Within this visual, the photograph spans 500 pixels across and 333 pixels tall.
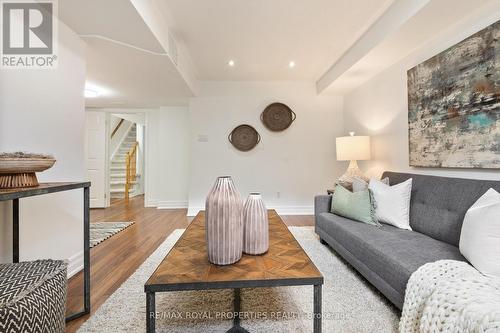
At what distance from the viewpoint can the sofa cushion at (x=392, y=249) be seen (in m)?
1.35

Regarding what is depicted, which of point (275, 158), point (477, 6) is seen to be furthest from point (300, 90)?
point (477, 6)

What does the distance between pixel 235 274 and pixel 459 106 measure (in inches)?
87.8

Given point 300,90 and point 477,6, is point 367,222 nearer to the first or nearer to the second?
point 477,6

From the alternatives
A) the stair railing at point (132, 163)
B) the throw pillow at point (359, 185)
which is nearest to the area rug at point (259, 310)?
the throw pillow at point (359, 185)

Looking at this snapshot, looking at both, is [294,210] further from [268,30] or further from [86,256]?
[86,256]

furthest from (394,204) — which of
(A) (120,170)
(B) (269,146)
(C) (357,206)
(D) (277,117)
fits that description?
(A) (120,170)

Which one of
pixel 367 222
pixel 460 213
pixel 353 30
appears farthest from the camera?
pixel 353 30

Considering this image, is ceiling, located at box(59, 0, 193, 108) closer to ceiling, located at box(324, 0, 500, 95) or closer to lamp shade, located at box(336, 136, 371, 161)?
ceiling, located at box(324, 0, 500, 95)

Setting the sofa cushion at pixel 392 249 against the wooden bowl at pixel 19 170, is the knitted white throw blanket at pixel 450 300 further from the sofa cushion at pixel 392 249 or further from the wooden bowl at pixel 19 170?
the wooden bowl at pixel 19 170

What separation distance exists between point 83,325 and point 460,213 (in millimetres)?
2532

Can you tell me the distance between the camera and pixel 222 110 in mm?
4348

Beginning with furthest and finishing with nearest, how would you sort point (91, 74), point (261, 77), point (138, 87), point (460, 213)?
point (261, 77)
point (138, 87)
point (91, 74)
point (460, 213)

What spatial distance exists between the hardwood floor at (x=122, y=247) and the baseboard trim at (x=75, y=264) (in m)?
0.05

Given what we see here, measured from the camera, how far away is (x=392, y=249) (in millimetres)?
1525
